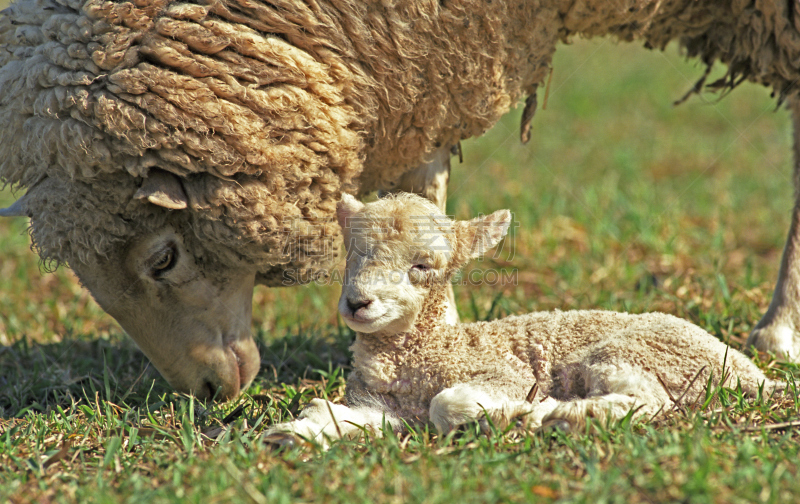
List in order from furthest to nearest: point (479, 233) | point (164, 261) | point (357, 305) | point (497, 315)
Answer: point (497, 315) → point (164, 261) → point (479, 233) → point (357, 305)

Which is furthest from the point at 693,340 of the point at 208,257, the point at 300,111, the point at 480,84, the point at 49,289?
the point at 49,289

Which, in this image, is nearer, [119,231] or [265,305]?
[119,231]

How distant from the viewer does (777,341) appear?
11.0 feet

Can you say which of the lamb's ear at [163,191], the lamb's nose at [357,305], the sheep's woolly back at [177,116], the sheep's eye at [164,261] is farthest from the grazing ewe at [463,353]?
the sheep's eye at [164,261]

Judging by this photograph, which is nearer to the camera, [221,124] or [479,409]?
[479,409]

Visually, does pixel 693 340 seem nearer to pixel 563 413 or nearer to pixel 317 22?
pixel 563 413

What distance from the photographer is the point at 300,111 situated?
2719 millimetres

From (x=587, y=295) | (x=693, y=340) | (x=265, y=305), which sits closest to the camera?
(x=693, y=340)

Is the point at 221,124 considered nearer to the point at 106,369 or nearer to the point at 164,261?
the point at 164,261

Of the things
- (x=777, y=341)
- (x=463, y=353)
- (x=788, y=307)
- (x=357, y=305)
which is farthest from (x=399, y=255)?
(x=788, y=307)

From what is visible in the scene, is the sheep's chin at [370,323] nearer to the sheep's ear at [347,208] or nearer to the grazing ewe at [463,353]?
the grazing ewe at [463,353]

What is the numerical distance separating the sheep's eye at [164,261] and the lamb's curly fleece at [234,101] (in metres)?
0.09

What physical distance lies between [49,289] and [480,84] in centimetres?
383

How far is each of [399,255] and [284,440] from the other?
71cm
